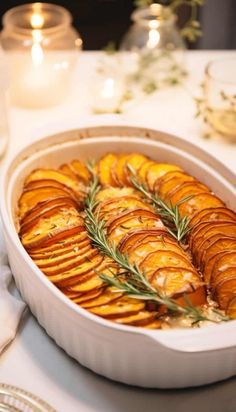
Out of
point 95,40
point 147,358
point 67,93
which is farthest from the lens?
point 95,40

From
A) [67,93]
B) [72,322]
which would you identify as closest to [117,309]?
[72,322]

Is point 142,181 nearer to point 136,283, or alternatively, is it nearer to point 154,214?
point 154,214

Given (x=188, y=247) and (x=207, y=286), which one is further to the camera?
(x=188, y=247)

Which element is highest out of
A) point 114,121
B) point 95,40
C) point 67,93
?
point 114,121

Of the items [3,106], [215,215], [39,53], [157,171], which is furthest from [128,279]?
[39,53]

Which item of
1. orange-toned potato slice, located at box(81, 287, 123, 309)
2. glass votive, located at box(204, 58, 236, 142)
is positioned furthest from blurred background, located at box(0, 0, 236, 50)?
orange-toned potato slice, located at box(81, 287, 123, 309)

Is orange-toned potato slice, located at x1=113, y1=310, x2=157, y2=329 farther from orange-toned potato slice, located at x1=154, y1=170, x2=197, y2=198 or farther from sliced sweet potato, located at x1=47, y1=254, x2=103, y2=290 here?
orange-toned potato slice, located at x1=154, y1=170, x2=197, y2=198

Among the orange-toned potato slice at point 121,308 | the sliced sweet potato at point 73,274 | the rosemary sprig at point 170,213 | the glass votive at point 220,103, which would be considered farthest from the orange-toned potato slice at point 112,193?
the glass votive at point 220,103

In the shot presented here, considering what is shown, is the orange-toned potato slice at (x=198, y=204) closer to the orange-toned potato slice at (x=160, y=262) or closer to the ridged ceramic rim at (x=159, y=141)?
the ridged ceramic rim at (x=159, y=141)
